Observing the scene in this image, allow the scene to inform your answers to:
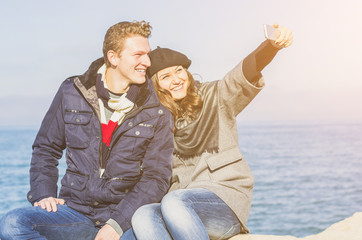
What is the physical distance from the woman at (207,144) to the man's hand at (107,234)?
0.17 metres

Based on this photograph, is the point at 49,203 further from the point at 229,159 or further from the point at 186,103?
the point at 229,159

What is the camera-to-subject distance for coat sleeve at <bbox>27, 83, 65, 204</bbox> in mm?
3598

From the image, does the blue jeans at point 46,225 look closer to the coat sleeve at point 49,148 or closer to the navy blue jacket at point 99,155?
the navy blue jacket at point 99,155

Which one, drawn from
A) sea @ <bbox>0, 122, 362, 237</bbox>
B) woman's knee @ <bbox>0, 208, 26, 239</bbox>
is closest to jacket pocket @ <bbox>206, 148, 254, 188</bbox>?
woman's knee @ <bbox>0, 208, 26, 239</bbox>

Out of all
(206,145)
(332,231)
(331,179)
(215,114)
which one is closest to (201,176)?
(206,145)

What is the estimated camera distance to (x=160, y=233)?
3.15 meters

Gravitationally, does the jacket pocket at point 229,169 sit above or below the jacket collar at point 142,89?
below

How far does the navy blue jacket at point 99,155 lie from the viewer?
3475 millimetres

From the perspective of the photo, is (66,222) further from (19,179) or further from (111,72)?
(19,179)

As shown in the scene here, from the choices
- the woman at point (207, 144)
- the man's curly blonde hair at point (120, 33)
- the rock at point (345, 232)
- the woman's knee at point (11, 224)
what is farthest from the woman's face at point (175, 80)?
the rock at point (345, 232)

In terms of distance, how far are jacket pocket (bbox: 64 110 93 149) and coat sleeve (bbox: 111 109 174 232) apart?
485 millimetres

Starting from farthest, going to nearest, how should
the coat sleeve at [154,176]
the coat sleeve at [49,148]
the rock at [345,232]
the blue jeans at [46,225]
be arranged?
1. the rock at [345,232]
2. the coat sleeve at [49,148]
3. the coat sleeve at [154,176]
4. the blue jeans at [46,225]

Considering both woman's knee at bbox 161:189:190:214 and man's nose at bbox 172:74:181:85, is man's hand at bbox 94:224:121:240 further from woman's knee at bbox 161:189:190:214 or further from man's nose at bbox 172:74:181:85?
man's nose at bbox 172:74:181:85

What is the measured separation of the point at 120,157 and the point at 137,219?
0.53 meters
